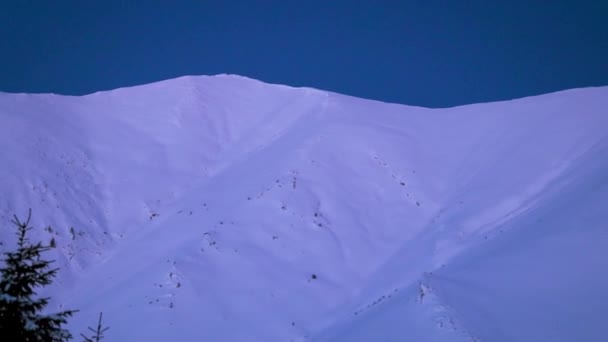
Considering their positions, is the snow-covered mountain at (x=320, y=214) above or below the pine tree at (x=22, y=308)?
above

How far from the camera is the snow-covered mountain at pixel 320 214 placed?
1476 centimetres

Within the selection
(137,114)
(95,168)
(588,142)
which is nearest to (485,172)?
(588,142)

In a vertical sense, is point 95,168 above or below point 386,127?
below

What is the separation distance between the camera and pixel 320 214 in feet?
82.3

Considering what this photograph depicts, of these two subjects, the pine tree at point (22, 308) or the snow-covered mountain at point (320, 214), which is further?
the snow-covered mountain at point (320, 214)

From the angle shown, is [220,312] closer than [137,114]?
Yes

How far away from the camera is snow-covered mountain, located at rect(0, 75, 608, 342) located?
14.8m

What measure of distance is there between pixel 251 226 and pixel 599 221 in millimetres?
14310

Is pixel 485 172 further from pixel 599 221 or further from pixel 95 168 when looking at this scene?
pixel 95 168

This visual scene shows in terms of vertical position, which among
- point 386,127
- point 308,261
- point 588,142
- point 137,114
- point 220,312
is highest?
point 137,114

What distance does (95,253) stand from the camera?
26.5 metres

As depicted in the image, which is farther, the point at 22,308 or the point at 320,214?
the point at 320,214

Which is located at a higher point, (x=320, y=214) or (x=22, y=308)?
(x=320, y=214)

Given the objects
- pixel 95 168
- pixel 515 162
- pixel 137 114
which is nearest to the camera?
pixel 515 162
